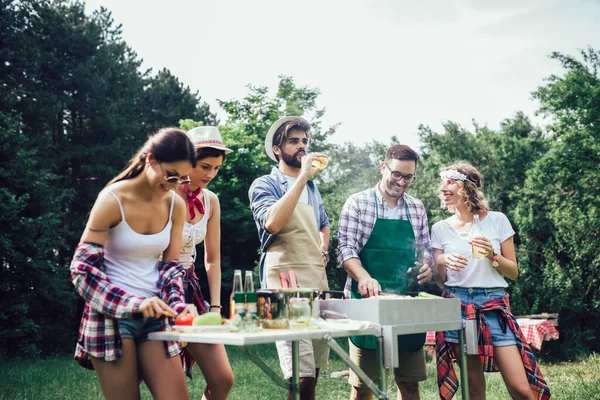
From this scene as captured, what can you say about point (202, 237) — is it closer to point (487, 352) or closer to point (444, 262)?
point (444, 262)

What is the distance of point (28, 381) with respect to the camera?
7.85m

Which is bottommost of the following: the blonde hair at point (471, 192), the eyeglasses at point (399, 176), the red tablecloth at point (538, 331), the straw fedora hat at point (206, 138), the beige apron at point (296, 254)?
the red tablecloth at point (538, 331)

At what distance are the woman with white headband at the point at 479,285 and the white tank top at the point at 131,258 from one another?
73.8 inches

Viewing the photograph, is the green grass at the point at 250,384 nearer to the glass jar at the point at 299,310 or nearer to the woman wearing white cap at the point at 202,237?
the woman wearing white cap at the point at 202,237

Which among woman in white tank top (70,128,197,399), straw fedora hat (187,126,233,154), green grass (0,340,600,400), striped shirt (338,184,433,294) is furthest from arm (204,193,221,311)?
green grass (0,340,600,400)

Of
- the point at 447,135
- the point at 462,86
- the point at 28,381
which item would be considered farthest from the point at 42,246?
the point at 462,86

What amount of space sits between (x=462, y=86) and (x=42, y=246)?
483 inches

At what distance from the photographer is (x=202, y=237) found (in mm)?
3203

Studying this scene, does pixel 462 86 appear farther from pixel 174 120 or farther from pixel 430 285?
pixel 174 120

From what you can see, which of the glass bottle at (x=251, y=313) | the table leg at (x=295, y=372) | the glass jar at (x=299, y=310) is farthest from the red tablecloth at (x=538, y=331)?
the glass bottle at (x=251, y=313)

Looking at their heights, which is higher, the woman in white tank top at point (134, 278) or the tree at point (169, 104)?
the tree at point (169, 104)

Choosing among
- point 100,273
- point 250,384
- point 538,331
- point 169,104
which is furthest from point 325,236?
point 169,104

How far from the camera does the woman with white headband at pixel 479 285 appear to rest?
11.4 ft

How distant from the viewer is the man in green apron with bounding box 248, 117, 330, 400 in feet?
10.7
